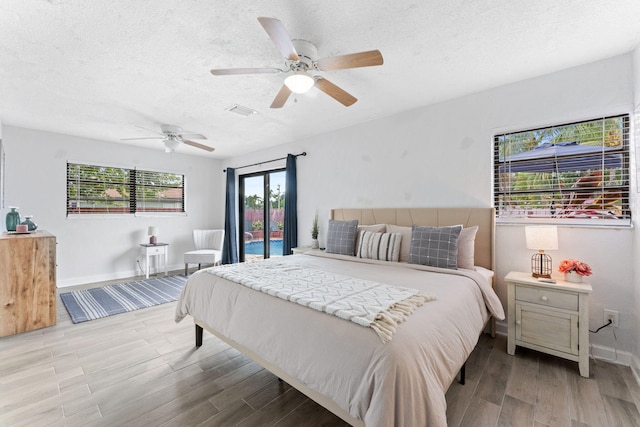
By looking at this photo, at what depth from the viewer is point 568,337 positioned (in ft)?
→ 6.95

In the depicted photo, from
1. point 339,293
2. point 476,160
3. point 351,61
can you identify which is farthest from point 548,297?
point 351,61

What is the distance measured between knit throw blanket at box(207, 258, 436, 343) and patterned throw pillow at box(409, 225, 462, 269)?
0.87 m

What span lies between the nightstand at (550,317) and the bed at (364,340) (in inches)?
10.7

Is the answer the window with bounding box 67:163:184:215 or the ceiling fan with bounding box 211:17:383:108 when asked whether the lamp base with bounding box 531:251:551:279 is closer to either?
the ceiling fan with bounding box 211:17:383:108

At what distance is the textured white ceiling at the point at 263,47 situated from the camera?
68.2 inches

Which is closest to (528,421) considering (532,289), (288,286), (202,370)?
(532,289)

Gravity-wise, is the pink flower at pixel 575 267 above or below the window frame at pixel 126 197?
below

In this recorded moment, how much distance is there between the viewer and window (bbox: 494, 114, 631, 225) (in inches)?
91.4

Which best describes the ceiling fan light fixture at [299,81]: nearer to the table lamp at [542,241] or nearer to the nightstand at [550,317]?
the table lamp at [542,241]

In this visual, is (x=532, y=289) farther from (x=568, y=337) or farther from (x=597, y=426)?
(x=597, y=426)

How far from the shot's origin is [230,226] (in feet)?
20.3

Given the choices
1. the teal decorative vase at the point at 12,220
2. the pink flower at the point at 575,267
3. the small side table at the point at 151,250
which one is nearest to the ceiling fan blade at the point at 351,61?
the pink flower at the point at 575,267

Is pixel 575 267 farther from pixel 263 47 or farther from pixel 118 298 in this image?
pixel 118 298

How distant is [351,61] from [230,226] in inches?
201
